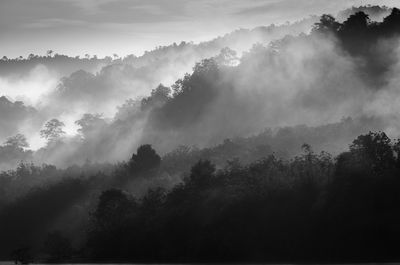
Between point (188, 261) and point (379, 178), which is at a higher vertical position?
point (379, 178)

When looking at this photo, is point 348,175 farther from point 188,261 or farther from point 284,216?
point 188,261

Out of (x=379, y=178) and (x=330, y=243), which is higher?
(x=379, y=178)

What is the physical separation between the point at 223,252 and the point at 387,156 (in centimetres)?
4098

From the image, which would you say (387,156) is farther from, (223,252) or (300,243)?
(223,252)

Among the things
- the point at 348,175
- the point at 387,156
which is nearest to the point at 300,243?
the point at 348,175

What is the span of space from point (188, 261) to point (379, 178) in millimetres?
45159

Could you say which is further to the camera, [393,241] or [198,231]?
[198,231]

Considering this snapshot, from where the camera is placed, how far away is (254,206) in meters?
195

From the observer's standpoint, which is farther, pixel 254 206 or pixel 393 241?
pixel 254 206

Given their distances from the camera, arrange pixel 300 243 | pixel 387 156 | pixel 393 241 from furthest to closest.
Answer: pixel 387 156 < pixel 300 243 < pixel 393 241

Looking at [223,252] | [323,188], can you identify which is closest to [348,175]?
[323,188]

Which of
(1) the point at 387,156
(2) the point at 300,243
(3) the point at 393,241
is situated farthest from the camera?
(1) the point at 387,156

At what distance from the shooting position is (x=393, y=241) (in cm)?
16962

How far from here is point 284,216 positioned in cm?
18538
